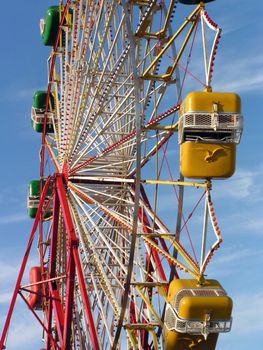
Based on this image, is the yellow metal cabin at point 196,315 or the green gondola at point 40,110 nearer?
the yellow metal cabin at point 196,315

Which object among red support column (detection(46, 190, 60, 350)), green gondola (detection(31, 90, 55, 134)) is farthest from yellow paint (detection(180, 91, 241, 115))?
green gondola (detection(31, 90, 55, 134))

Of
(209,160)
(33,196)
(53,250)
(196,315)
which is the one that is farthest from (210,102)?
(33,196)

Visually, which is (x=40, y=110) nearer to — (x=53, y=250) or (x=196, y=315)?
(x=53, y=250)

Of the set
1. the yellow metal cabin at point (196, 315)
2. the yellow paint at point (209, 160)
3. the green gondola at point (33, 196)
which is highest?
the yellow paint at point (209, 160)

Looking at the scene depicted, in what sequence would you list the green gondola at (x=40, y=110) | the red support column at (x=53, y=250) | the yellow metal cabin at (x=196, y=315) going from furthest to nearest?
the green gondola at (x=40, y=110)
the red support column at (x=53, y=250)
the yellow metal cabin at (x=196, y=315)

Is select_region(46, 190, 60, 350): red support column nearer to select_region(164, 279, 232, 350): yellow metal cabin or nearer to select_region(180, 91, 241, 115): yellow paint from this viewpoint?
select_region(164, 279, 232, 350): yellow metal cabin

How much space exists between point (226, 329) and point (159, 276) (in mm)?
3656

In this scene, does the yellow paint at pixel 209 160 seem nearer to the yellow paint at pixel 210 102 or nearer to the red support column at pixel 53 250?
the yellow paint at pixel 210 102

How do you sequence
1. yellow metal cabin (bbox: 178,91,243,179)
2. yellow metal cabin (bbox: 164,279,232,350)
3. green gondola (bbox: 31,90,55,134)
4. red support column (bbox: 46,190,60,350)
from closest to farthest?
yellow metal cabin (bbox: 164,279,232,350) < yellow metal cabin (bbox: 178,91,243,179) < red support column (bbox: 46,190,60,350) < green gondola (bbox: 31,90,55,134)

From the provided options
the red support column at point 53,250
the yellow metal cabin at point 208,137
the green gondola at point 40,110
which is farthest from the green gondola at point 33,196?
the yellow metal cabin at point 208,137

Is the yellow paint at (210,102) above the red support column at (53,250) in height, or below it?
above

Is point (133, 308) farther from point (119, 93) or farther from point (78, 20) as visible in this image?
point (78, 20)

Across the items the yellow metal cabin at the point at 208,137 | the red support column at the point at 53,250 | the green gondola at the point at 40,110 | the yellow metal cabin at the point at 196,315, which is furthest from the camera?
the green gondola at the point at 40,110

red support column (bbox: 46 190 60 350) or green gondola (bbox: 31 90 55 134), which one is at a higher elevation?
green gondola (bbox: 31 90 55 134)
